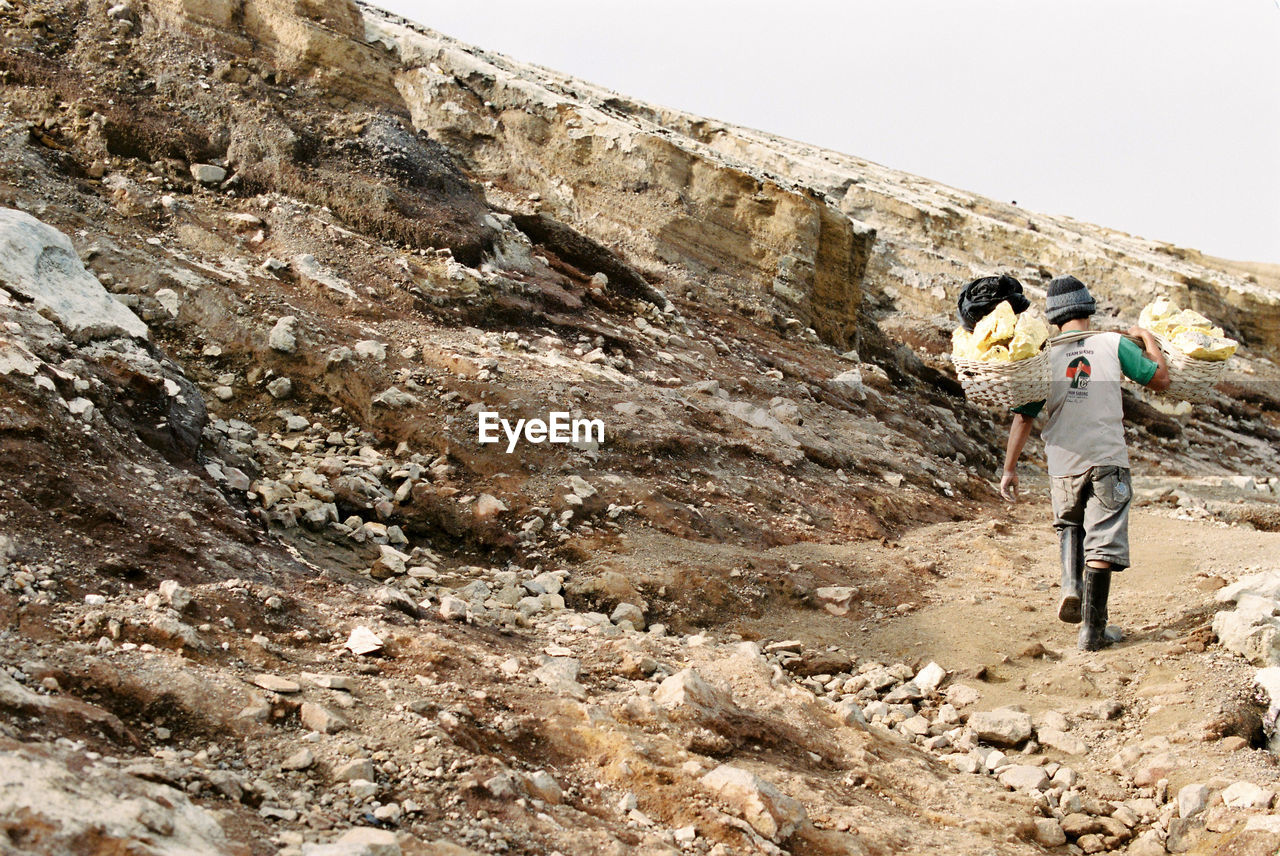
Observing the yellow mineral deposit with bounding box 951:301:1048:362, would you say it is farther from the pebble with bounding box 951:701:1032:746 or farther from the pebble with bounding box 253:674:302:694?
the pebble with bounding box 253:674:302:694

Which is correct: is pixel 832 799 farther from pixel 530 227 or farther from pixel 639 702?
pixel 530 227

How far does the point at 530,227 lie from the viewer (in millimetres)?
9422

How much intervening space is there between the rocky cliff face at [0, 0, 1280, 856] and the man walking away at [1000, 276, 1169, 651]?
12.1 inches

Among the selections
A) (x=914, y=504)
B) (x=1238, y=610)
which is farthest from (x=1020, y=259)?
(x=1238, y=610)

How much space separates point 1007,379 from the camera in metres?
4.23

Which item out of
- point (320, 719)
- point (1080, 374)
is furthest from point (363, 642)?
point (1080, 374)

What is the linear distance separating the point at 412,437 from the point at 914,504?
3.63 metres

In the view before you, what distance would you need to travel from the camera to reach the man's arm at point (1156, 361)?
439cm

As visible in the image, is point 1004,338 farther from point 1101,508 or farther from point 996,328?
point 1101,508

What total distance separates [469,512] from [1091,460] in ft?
9.78

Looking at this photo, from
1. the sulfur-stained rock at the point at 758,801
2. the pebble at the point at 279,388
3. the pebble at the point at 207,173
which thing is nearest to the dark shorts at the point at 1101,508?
the sulfur-stained rock at the point at 758,801

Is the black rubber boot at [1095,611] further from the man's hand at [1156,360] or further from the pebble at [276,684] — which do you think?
the pebble at [276,684]

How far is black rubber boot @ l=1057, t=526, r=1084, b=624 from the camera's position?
4.52 meters

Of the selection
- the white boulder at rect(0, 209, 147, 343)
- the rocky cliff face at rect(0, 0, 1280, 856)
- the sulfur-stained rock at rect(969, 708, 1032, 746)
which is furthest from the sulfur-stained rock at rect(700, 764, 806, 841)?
the white boulder at rect(0, 209, 147, 343)
